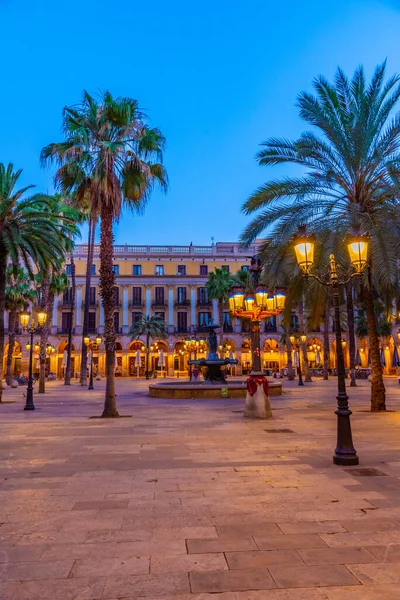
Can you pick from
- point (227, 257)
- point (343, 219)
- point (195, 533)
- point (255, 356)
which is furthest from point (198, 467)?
point (227, 257)

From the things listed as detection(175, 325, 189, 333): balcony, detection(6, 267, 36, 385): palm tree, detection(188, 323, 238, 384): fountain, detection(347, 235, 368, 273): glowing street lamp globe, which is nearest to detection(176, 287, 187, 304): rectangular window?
detection(175, 325, 189, 333): balcony

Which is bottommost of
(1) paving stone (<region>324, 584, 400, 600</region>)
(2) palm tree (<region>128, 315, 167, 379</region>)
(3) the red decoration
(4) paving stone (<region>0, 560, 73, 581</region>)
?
(1) paving stone (<region>324, 584, 400, 600</region>)

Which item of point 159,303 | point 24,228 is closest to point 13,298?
point 24,228

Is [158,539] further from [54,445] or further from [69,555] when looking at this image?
[54,445]

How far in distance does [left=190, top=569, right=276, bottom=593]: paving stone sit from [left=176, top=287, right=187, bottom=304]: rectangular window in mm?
58575

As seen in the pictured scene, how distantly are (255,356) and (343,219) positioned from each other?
5029 mm

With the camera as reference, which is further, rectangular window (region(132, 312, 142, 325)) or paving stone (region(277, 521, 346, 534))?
rectangular window (region(132, 312, 142, 325))

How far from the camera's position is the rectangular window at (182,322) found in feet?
202

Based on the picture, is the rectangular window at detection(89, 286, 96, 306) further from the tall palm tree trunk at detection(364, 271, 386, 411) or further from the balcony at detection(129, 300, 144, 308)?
the tall palm tree trunk at detection(364, 271, 386, 411)

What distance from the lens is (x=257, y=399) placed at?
14.1 metres

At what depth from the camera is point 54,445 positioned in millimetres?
9656

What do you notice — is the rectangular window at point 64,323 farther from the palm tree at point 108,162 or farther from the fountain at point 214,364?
the palm tree at point 108,162

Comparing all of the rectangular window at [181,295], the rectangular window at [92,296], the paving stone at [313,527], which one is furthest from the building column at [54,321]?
the paving stone at [313,527]

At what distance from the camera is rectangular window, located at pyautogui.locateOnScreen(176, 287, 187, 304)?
62.2 metres
